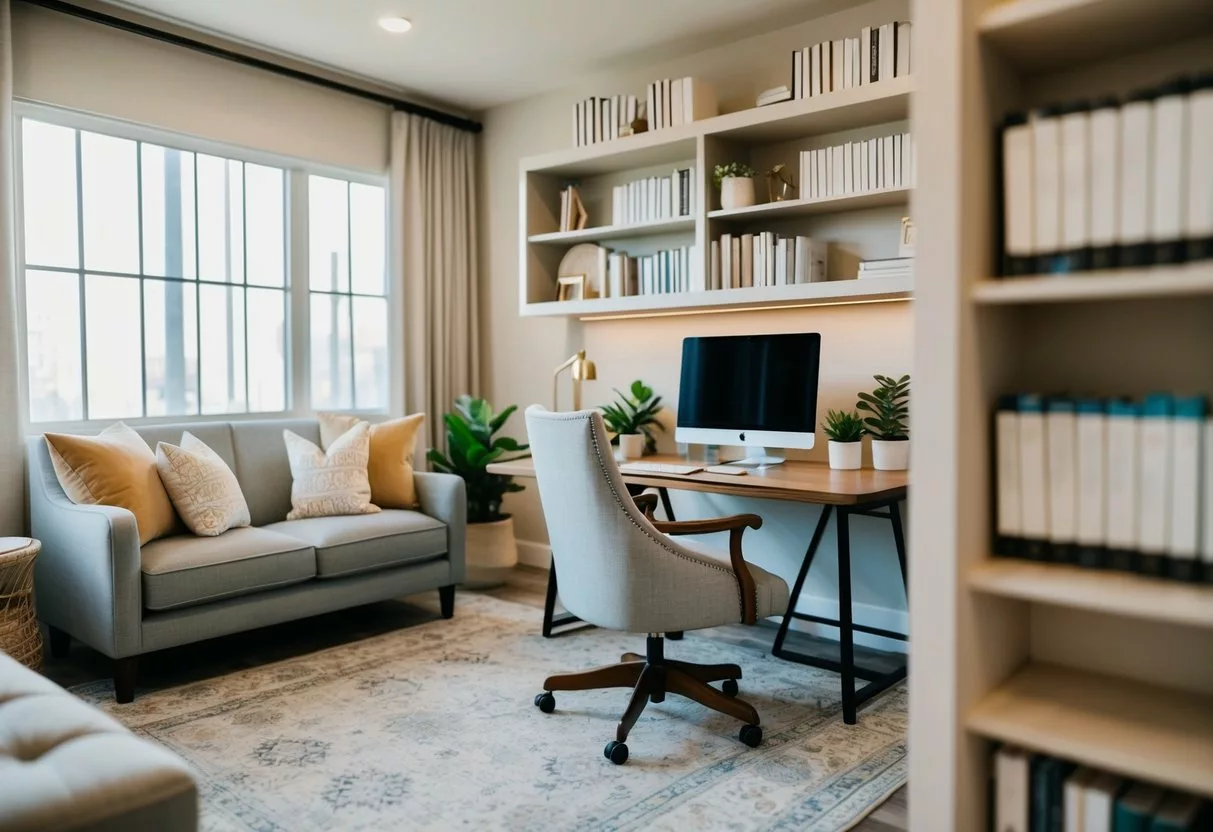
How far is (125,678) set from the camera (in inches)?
110

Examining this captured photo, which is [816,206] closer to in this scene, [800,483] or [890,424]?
[890,424]

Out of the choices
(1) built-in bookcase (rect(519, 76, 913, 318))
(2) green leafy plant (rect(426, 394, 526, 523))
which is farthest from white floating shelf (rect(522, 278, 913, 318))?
(2) green leafy plant (rect(426, 394, 526, 523))

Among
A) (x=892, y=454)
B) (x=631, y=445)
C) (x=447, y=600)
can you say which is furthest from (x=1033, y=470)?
(x=447, y=600)

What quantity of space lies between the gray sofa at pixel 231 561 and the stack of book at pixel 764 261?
144cm

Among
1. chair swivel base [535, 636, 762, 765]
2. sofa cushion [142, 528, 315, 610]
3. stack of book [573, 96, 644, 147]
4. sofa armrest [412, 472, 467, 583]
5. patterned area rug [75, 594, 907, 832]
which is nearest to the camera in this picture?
patterned area rug [75, 594, 907, 832]

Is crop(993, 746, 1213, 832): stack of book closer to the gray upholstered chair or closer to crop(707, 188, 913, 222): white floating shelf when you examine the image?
the gray upholstered chair

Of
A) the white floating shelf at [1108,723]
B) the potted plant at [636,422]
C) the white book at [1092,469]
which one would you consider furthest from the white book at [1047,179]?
the potted plant at [636,422]

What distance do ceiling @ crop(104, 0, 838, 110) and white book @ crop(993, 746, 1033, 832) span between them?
9.92ft

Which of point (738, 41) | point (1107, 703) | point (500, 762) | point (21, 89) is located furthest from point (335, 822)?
point (738, 41)

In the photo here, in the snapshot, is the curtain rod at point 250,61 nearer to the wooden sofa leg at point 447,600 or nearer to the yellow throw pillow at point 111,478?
the yellow throw pillow at point 111,478

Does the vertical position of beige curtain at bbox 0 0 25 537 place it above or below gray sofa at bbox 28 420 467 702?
above

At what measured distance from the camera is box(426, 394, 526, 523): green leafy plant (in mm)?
4305

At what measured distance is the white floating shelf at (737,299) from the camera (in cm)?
320

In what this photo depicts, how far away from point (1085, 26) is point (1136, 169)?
0.93ft
